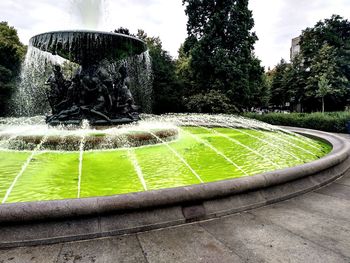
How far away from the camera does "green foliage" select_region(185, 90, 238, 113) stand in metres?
33.4

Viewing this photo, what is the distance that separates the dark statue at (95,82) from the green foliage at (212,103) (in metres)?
19.8

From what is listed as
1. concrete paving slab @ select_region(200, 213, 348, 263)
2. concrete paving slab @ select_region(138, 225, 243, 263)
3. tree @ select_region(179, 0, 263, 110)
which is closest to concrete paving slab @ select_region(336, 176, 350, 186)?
concrete paving slab @ select_region(200, 213, 348, 263)

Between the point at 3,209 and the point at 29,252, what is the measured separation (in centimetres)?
58

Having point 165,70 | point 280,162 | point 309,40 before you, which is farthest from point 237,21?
point 280,162

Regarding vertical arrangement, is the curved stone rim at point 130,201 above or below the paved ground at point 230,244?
above

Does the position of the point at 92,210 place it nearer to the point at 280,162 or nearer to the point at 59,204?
the point at 59,204

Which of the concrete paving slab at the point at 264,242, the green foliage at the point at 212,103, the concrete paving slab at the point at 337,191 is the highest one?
the green foliage at the point at 212,103

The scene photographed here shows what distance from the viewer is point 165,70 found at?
139ft

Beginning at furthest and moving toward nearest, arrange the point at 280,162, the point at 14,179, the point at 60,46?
the point at 60,46 → the point at 280,162 → the point at 14,179

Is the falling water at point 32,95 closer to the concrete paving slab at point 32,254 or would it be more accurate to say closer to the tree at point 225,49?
the tree at point 225,49

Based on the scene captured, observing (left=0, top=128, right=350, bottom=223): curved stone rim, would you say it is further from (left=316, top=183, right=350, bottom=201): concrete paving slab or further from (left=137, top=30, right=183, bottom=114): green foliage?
(left=137, top=30, right=183, bottom=114): green foliage

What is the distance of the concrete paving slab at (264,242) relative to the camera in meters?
3.19

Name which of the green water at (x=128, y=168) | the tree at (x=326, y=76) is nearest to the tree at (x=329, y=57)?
the tree at (x=326, y=76)

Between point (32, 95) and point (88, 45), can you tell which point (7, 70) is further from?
point (88, 45)
